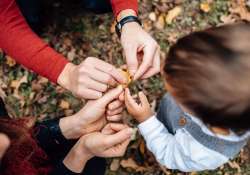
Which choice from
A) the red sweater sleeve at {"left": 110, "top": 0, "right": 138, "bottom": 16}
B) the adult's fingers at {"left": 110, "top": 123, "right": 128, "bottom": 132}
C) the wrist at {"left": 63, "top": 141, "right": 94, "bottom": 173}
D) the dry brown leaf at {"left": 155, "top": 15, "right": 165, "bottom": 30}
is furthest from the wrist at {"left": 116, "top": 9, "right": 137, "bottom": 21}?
the dry brown leaf at {"left": 155, "top": 15, "right": 165, "bottom": 30}

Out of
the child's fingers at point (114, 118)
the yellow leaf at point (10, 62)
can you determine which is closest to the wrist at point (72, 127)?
the child's fingers at point (114, 118)

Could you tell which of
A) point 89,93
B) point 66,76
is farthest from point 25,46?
point 89,93

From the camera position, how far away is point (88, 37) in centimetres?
323

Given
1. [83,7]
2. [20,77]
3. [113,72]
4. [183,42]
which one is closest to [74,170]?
[113,72]

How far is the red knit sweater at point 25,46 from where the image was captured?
7.38 ft

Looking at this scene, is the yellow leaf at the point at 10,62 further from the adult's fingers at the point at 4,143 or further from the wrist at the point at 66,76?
the adult's fingers at the point at 4,143

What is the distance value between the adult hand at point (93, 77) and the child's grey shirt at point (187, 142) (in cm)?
38

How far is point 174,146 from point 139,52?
53 centimetres

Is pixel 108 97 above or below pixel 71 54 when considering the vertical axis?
above

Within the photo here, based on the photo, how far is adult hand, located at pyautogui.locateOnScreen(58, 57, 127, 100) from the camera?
2076 mm

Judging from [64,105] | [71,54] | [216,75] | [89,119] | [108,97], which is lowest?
[64,105]

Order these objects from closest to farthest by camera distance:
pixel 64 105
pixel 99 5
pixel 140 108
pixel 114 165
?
1. pixel 140 108
2. pixel 99 5
3. pixel 114 165
4. pixel 64 105

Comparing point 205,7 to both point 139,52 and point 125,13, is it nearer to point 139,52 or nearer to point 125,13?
point 125,13

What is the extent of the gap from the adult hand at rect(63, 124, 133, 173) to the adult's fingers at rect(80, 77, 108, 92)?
224 mm
